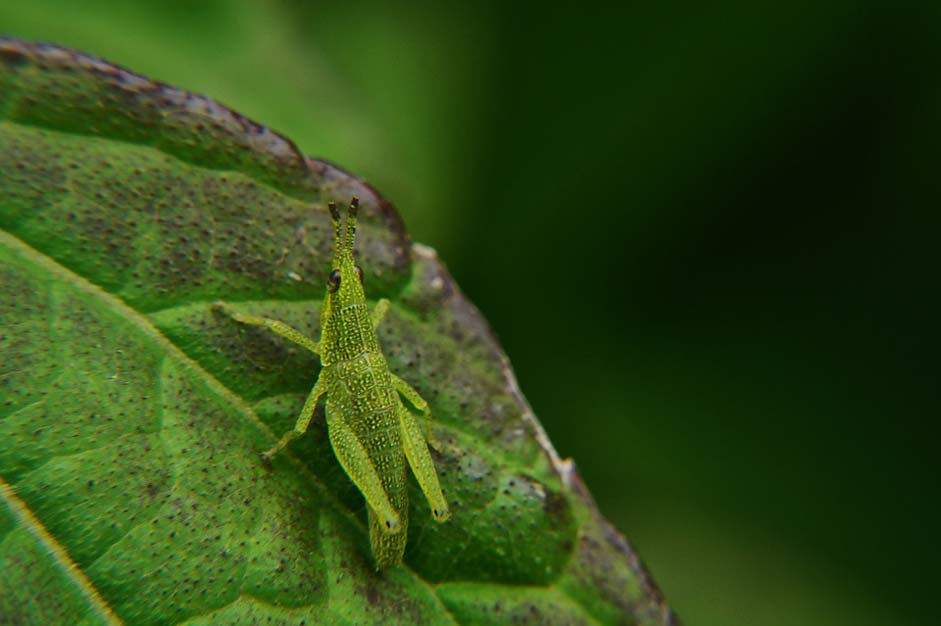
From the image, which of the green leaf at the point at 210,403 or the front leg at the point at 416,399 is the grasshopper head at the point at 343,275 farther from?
the front leg at the point at 416,399

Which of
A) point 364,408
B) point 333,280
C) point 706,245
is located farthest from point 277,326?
point 706,245

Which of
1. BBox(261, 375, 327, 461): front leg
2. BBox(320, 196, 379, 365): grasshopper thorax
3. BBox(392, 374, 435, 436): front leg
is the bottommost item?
Result: BBox(261, 375, 327, 461): front leg

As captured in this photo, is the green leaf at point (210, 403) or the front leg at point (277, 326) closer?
the green leaf at point (210, 403)

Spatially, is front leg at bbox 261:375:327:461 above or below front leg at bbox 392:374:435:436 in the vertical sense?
below

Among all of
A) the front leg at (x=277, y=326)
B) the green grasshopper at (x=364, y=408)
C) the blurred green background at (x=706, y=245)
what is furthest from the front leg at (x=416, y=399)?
the blurred green background at (x=706, y=245)

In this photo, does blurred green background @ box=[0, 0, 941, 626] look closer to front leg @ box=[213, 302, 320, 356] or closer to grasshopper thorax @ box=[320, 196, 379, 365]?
grasshopper thorax @ box=[320, 196, 379, 365]

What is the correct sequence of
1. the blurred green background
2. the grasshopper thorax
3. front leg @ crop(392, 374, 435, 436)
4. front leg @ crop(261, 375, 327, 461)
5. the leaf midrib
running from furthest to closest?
the blurred green background, the grasshopper thorax, front leg @ crop(392, 374, 435, 436), front leg @ crop(261, 375, 327, 461), the leaf midrib

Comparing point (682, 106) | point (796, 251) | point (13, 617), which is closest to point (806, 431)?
point (796, 251)

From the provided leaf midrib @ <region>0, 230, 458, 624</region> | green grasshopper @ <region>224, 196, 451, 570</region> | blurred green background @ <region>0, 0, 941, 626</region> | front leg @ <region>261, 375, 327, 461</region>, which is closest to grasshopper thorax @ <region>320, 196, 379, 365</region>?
green grasshopper @ <region>224, 196, 451, 570</region>
